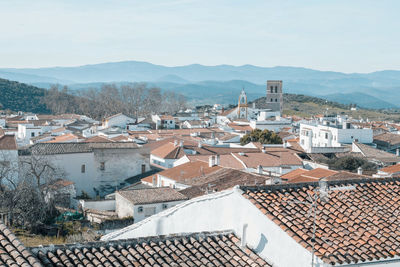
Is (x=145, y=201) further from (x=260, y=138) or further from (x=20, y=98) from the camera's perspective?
(x=20, y=98)

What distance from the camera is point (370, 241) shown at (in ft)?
24.6

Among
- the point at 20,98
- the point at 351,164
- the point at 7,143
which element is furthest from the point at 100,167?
the point at 20,98

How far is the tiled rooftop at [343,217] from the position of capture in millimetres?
7219

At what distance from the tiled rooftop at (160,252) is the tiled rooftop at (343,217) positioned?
742mm

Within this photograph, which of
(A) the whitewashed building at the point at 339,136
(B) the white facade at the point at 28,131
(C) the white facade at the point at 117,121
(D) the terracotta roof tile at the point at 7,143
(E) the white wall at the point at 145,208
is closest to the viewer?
(E) the white wall at the point at 145,208

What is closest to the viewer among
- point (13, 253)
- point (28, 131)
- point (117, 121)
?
point (13, 253)

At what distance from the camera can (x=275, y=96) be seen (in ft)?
340

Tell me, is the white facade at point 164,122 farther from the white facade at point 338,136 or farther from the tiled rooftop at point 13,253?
the tiled rooftop at point 13,253

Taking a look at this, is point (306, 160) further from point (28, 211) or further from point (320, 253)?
point (320, 253)

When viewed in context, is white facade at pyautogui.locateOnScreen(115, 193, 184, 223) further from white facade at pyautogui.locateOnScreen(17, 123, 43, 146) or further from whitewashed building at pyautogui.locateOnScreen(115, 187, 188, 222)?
white facade at pyautogui.locateOnScreen(17, 123, 43, 146)

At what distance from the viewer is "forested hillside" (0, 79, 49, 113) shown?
107 metres

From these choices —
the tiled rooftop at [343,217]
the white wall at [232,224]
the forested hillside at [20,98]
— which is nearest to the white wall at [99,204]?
the white wall at [232,224]

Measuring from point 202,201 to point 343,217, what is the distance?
2315 mm

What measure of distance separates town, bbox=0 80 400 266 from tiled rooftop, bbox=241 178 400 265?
19 millimetres
